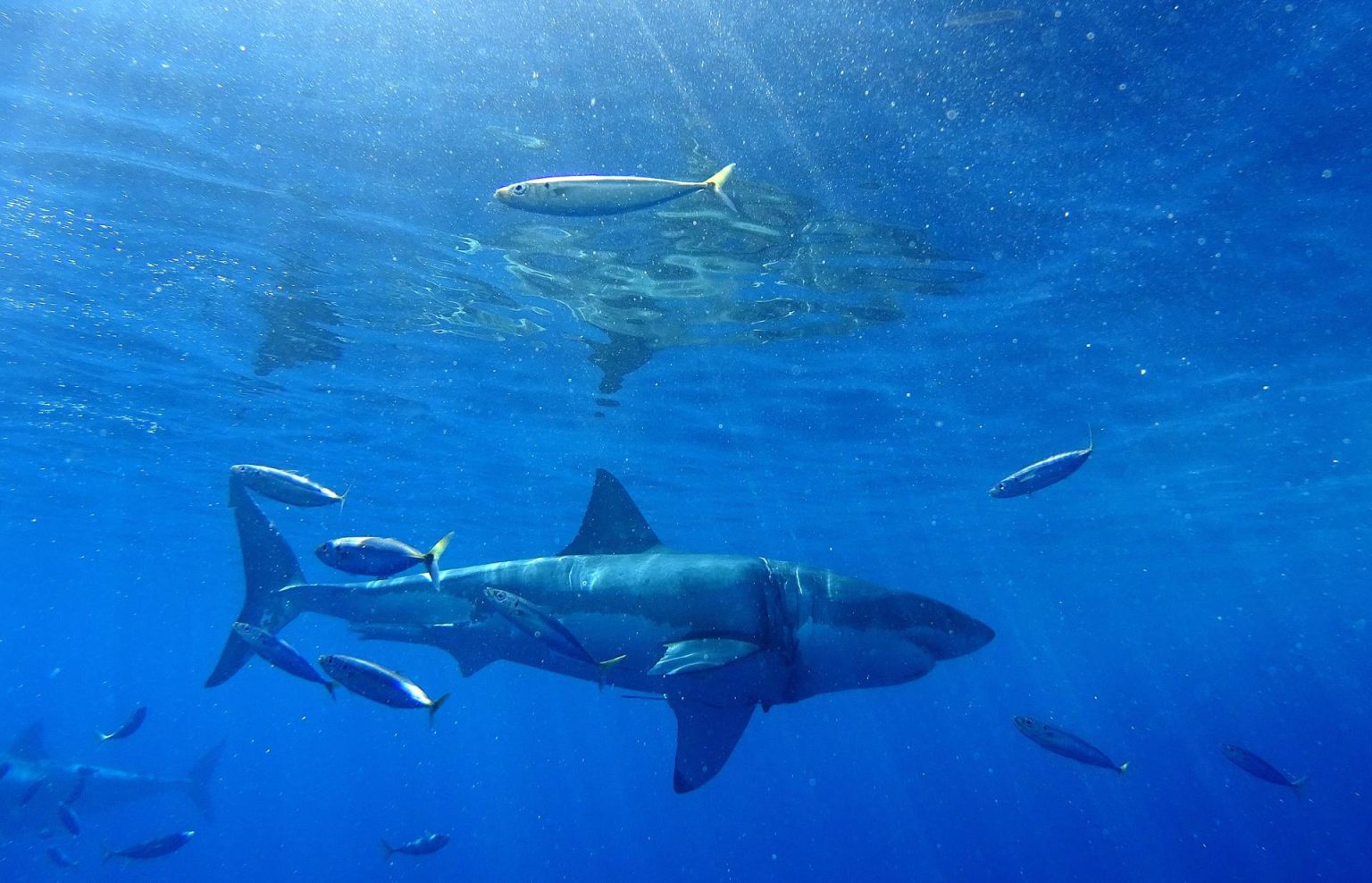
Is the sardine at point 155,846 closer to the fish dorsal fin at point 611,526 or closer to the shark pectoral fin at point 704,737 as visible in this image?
the fish dorsal fin at point 611,526

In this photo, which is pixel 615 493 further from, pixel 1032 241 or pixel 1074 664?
pixel 1074 664

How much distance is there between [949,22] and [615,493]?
247 inches

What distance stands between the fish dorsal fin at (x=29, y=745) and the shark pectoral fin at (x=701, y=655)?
2320 cm

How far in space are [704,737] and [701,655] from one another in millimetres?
1567

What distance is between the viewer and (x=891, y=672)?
6156 mm

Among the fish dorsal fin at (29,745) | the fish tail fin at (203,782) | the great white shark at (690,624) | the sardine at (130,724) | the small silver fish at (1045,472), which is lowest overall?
the fish tail fin at (203,782)

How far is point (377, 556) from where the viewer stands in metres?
5.63

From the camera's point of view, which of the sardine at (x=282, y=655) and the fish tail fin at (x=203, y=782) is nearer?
the sardine at (x=282, y=655)

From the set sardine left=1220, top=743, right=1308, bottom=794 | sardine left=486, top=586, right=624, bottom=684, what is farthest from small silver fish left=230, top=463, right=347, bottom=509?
sardine left=1220, top=743, right=1308, bottom=794

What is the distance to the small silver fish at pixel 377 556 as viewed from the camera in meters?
5.62

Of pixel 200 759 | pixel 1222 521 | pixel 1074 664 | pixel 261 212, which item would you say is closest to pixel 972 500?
pixel 1222 521

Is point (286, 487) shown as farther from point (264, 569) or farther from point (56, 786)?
point (56, 786)

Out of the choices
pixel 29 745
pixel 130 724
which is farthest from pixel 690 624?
pixel 29 745

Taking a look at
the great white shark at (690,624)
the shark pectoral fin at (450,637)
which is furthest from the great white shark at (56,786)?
the great white shark at (690,624)
